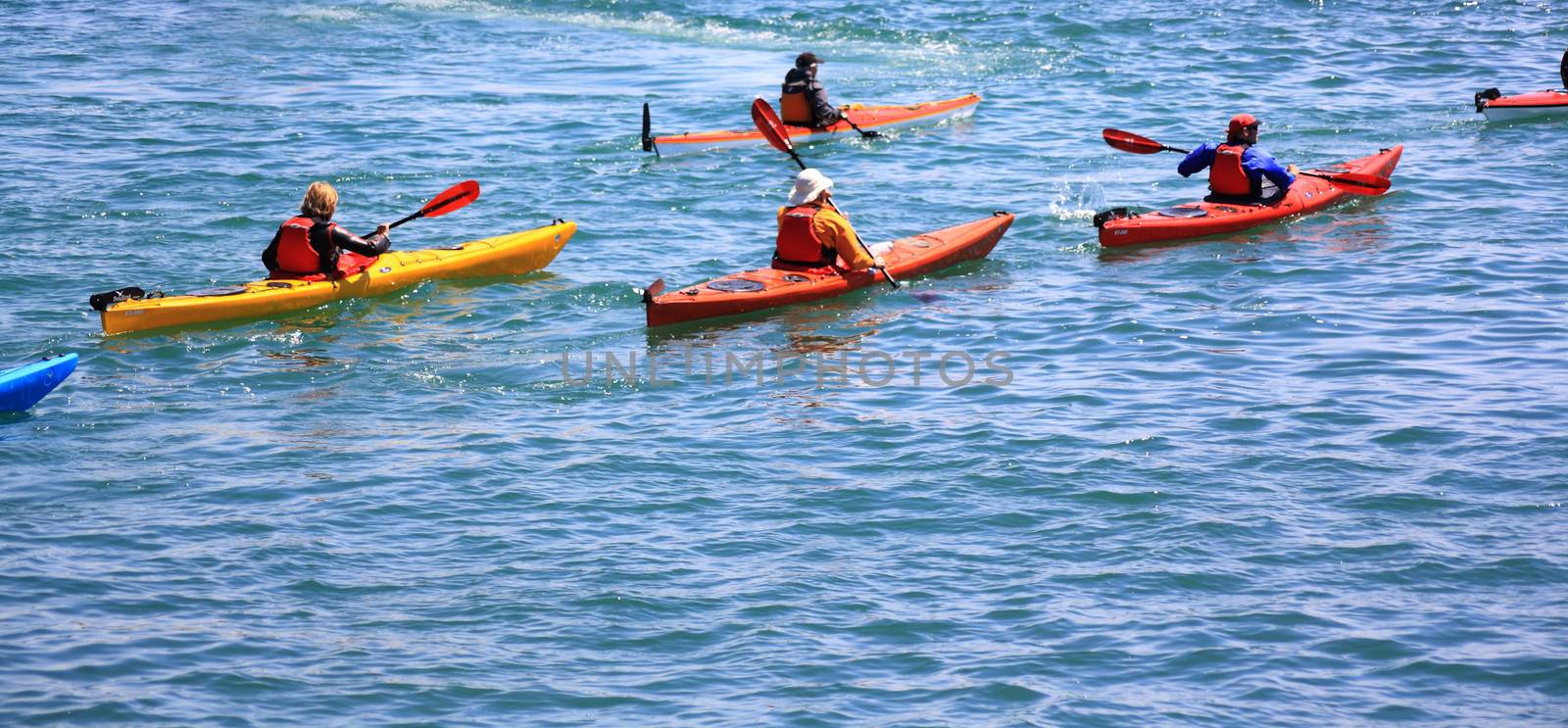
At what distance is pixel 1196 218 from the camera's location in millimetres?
11844

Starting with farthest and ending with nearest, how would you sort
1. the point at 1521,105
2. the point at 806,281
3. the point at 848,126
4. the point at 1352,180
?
1. the point at 848,126
2. the point at 1521,105
3. the point at 1352,180
4. the point at 806,281

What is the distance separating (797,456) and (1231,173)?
559 cm

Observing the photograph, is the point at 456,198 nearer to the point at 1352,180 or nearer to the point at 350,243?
the point at 350,243

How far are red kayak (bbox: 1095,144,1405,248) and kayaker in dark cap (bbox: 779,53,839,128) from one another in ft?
15.1

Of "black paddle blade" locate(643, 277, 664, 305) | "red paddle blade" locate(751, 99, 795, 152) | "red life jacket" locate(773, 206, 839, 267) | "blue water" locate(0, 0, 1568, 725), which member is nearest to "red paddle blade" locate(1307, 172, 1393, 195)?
"blue water" locate(0, 0, 1568, 725)

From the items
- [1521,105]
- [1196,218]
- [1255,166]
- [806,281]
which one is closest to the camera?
[806,281]

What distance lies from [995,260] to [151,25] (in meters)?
15.0

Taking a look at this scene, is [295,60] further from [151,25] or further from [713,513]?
[713,513]

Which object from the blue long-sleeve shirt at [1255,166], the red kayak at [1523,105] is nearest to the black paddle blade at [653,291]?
the blue long-sleeve shirt at [1255,166]

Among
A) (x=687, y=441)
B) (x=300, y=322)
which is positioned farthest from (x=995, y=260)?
(x=300, y=322)

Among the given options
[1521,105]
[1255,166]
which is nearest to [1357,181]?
[1255,166]

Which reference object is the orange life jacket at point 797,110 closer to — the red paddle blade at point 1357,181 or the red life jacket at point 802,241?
the red paddle blade at point 1357,181

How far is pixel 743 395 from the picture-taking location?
904 centimetres

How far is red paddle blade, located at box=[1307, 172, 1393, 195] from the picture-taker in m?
12.8
